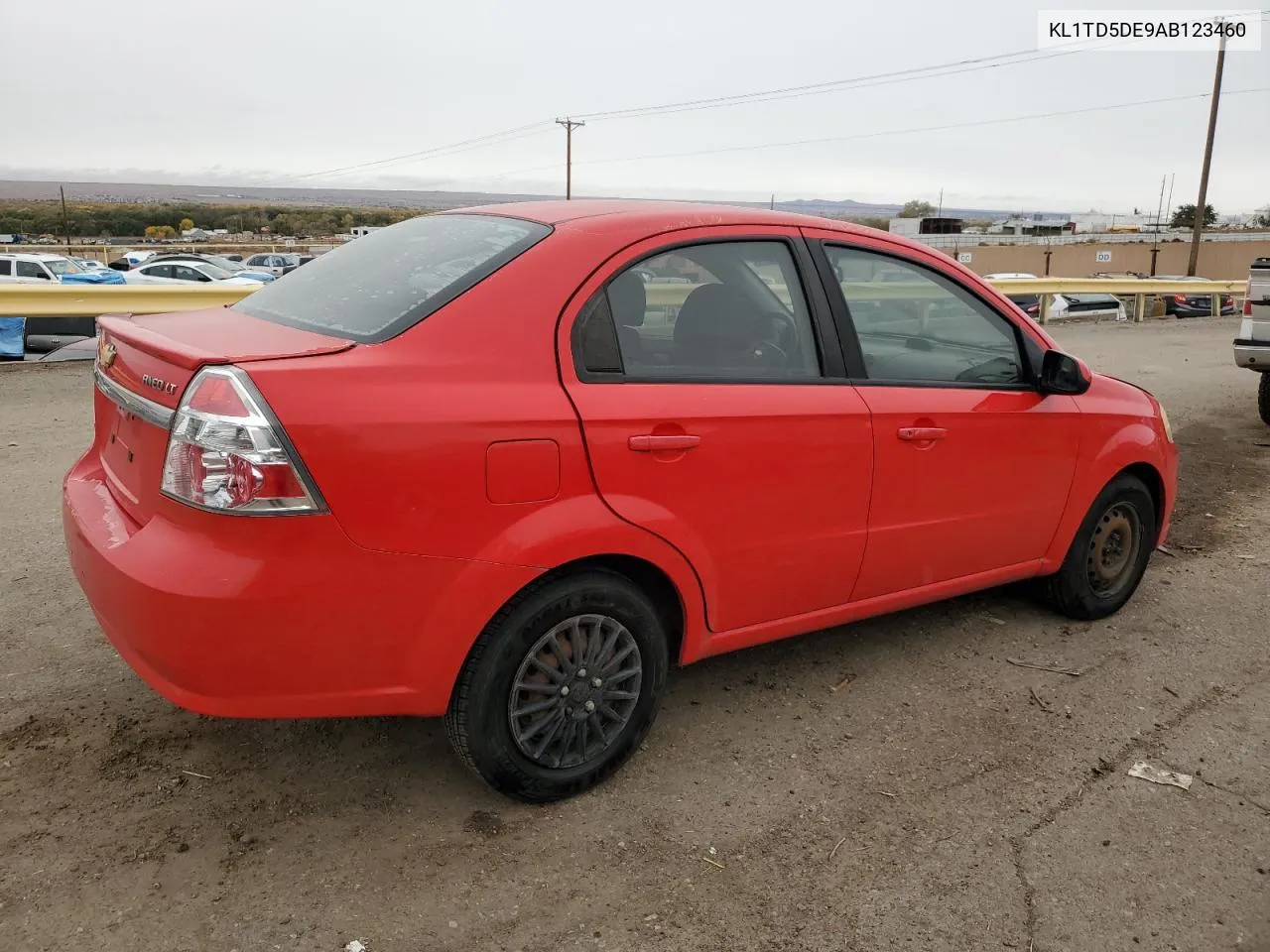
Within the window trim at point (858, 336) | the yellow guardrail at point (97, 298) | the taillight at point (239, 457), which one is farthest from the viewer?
the yellow guardrail at point (97, 298)

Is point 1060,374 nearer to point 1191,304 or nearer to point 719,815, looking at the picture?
point 719,815

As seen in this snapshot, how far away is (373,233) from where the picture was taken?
364 centimetres

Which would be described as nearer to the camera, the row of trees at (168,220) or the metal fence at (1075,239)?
the metal fence at (1075,239)

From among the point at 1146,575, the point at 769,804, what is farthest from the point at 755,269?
the point at 1146,575

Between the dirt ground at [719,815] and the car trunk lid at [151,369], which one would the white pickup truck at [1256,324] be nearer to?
the dirt ground at [719,815]

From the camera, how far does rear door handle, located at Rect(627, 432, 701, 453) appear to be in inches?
111

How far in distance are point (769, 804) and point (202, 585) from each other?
1708 mm

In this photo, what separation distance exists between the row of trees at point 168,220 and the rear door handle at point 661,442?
85.1 meters

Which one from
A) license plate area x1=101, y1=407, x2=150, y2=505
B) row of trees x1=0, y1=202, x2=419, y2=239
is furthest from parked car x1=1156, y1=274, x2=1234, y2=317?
row of trees x1=0, y1=202, x2=419, y2=239

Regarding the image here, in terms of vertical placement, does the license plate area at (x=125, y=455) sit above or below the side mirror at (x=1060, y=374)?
below

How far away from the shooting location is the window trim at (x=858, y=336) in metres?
3.40

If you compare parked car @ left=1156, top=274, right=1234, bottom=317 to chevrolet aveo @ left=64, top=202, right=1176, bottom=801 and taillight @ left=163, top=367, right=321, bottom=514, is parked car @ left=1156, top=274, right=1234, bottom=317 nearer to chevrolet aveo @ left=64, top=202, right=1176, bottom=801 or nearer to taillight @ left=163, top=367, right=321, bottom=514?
chevrolet aveo @ left=64, top=202, right=1176, bottom=801

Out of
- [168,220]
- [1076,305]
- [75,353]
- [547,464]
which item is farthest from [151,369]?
[168,220]

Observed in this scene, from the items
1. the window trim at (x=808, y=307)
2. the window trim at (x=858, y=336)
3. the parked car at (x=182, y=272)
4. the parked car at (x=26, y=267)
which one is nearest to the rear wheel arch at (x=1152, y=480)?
the window trim at (x=858, y=336)
